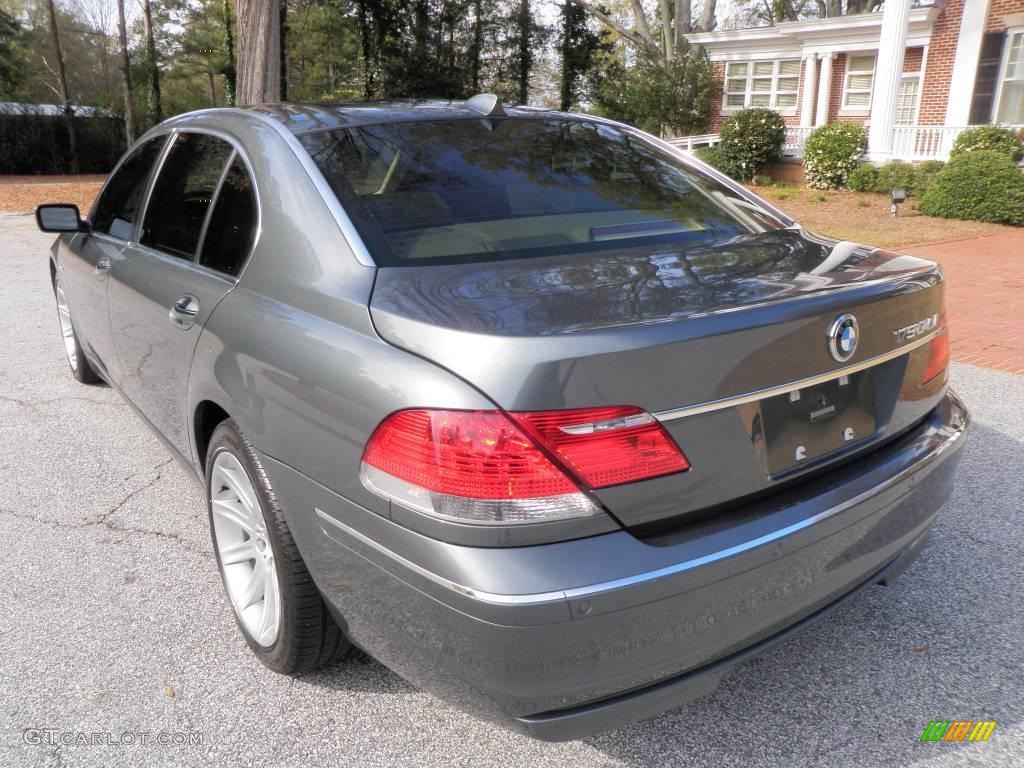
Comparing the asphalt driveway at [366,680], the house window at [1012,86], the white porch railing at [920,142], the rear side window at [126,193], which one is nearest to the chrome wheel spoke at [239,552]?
the asphalt driveway at [366,680]

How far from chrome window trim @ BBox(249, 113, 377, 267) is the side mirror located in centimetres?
187

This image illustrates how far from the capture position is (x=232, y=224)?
260 cm

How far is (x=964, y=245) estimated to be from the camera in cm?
1109

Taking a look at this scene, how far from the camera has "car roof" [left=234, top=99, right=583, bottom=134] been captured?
8.86 feet

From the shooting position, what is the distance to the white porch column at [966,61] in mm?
18672

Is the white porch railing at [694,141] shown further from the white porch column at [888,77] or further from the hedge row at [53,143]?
the hedge row at [53,143]

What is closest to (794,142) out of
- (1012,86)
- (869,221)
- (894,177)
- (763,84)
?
(763,84)

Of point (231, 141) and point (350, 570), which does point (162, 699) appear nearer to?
point (350, 570)

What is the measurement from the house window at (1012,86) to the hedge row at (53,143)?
2813 centimetres

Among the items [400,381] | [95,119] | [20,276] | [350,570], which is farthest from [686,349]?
[95,119]

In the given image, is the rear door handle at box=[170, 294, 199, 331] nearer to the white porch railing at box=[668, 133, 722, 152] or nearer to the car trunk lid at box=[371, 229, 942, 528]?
the car trunk lid at box=[371, 229, 942, 528]

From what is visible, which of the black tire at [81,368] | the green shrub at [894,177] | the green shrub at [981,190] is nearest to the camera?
the black tire at [81,368]

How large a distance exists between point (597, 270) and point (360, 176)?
80cm

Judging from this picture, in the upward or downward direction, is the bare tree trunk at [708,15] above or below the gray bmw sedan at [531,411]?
above
